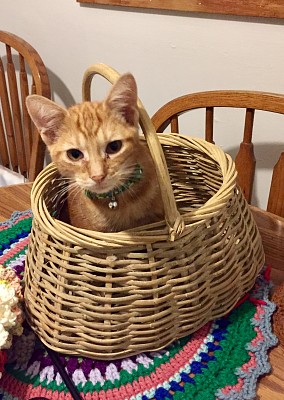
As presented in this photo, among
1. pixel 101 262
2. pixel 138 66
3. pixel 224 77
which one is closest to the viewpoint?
pixel 101 262

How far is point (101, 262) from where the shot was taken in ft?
1.88

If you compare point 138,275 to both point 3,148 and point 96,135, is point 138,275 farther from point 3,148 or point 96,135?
point 3,148

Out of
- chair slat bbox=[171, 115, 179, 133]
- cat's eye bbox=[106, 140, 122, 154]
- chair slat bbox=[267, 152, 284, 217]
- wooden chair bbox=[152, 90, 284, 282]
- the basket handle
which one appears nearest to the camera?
the basket handle

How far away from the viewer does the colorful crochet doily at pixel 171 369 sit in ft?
1.95

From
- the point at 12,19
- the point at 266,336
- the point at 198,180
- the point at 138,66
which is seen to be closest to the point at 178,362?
the point at 266,336

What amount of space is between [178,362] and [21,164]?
1.17 meters

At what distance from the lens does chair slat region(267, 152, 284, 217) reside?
3.14 ft

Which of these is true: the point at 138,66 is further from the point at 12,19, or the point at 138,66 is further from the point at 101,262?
the point at 101,262

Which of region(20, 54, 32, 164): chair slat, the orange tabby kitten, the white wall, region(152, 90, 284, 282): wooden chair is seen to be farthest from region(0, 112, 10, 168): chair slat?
the orange tabby kitten

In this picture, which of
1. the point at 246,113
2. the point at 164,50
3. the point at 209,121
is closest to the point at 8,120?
the point at 164,50

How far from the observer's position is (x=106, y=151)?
0.66 metres

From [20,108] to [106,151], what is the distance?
0.99 metres

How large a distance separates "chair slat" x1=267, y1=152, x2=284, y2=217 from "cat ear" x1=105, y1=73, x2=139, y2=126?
42 cm

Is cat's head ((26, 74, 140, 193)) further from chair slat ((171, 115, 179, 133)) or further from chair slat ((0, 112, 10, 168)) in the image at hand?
chair slat ((0, 112, 10, 168))
